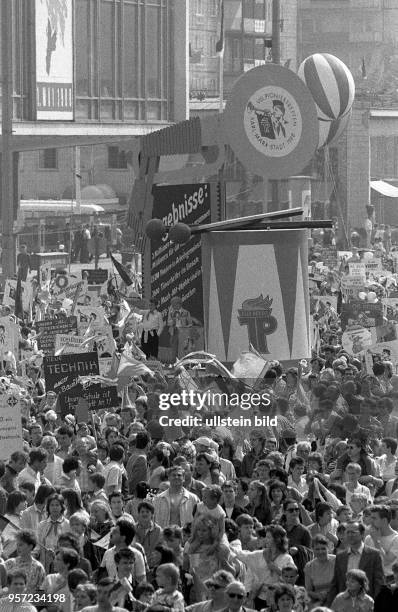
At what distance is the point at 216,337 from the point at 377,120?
45.7 metres

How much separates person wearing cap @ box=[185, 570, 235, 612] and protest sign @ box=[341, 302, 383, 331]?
14.1 meters

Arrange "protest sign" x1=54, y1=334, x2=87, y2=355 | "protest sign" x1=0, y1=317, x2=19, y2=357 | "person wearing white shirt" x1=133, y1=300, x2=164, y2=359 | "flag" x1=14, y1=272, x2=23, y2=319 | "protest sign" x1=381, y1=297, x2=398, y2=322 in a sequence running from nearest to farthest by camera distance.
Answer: "protest sign" x1=54, y1=334, x2=87, y2=355 < "protest sign" x1=0, y1=317, x2=19, y2=357 < "person wearing white shirt" x1=133, y1=300, x2=164, y2=359 < "protest sign" x1=381, y1=297, x2=398, y2=322 < "flag" x1=14, y1=272, x2=23, y2=319

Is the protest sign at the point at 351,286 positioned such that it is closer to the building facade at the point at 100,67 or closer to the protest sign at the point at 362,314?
the protest sign at the point at 362,314

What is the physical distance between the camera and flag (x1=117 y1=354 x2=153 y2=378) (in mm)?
17378

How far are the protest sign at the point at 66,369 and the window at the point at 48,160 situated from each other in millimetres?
52118

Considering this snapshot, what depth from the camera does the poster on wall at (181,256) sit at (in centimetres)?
2317

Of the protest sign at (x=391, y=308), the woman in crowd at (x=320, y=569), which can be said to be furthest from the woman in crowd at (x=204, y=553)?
the protest sign at (x=391, y=308)

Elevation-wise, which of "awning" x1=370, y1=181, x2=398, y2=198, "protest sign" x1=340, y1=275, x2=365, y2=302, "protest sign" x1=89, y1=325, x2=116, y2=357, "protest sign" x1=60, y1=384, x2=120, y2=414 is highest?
"protest sign" x1=60, y1=384, x2=120, y2=414

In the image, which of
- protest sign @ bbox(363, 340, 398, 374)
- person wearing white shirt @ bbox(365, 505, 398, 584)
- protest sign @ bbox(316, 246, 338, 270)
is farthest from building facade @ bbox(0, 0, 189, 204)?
person wearing white shirt @ bbox(365, 505, 398, 584)

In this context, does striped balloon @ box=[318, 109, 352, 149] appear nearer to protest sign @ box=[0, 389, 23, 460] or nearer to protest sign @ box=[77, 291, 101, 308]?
protest sign @ box=[77, 291, 101, 308]

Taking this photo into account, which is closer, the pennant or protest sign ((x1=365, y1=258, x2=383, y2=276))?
the pennant

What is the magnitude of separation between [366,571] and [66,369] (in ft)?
21.1

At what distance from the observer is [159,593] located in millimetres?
9391

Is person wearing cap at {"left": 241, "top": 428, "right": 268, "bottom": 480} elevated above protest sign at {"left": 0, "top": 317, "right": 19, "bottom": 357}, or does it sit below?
above
